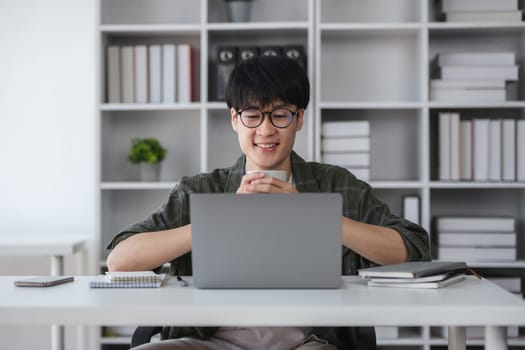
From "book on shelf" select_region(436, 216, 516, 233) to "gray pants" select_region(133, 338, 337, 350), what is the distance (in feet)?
5.52

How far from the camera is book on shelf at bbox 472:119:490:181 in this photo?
3.17m

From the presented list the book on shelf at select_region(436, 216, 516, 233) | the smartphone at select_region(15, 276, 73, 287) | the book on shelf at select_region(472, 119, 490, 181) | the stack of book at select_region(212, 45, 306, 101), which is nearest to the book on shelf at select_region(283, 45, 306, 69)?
the stack of book at select_region(212, 45, 306, 101)

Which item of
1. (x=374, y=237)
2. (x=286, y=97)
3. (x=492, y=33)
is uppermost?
(x=492, y=33)

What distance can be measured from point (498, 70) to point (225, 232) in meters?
2.30

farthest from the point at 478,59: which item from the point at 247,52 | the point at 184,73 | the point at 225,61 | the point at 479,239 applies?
the point at 184,73

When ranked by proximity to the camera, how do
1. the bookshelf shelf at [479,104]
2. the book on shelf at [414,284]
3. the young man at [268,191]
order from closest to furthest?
1. the book on shelf at [414,284]
2. the young man at [268,191]
3. the bookshelf shelf at [479,104]

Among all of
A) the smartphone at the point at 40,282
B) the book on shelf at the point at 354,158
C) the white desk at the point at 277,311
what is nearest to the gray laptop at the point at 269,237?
the white desk at the point at 277,311

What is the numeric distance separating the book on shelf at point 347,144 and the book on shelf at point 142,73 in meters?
0.89

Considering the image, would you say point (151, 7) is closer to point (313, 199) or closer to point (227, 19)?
point (227, 19)

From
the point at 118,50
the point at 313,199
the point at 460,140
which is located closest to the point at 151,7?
the point at 118,50

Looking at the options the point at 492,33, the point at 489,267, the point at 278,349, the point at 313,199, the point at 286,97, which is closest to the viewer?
the point at 313,199

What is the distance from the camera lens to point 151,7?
3.49m

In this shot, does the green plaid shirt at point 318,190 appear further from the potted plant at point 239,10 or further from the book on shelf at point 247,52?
the potted plant at point 239,10

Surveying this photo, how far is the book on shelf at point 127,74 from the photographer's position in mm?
3238
